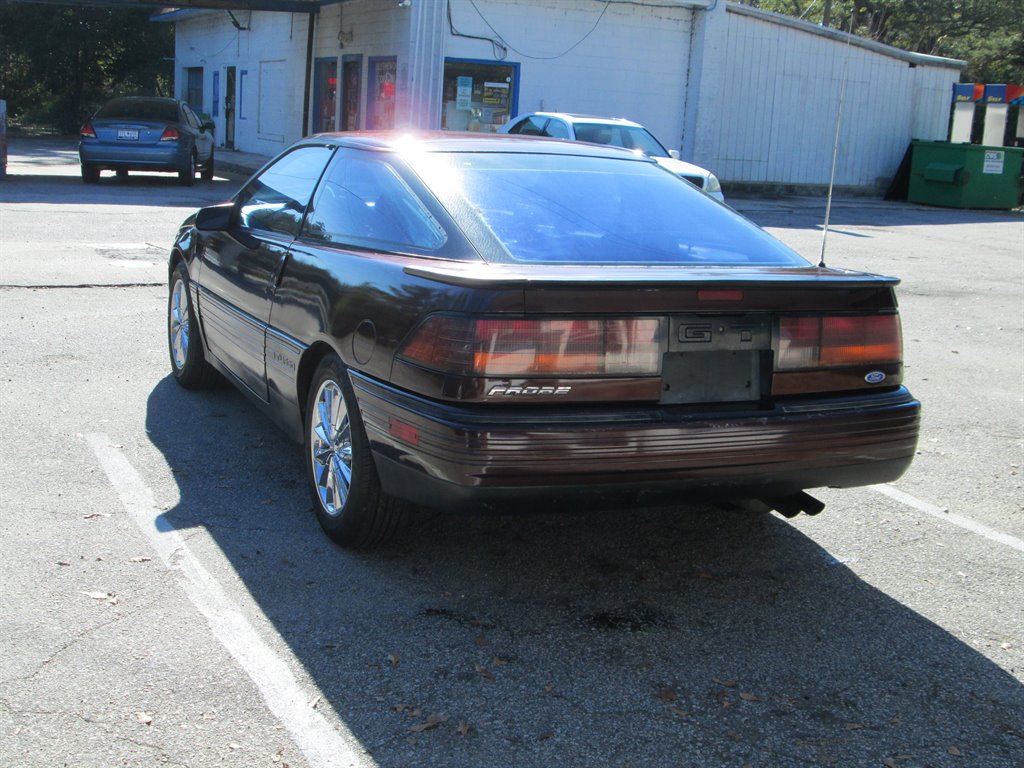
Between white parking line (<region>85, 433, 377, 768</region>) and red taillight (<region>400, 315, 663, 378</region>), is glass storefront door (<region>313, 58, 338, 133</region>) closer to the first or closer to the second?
white parking line (<region>85, 433, 377, 768</region>)

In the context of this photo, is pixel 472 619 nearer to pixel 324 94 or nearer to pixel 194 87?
pixel 324 94

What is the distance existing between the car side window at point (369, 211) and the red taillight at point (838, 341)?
125 centimetres

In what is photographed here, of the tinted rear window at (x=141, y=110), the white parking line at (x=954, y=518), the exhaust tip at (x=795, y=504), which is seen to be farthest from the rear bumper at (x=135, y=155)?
the exhaust tip at (x=795, y=504)

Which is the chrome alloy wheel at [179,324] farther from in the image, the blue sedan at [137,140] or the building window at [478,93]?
the building window at [478,93]

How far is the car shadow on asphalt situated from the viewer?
10.2 ft

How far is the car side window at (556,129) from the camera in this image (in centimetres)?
1700

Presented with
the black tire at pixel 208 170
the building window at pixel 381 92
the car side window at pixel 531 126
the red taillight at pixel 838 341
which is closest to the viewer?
the red taillight at pixel 838 341

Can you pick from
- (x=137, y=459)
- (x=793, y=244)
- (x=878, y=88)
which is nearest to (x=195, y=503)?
(x=137, y=459)

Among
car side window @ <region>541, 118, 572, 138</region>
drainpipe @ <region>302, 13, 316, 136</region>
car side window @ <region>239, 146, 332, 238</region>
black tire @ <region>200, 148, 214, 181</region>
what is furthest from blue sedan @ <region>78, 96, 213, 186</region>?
car side window @ <region>239, 146, 332, 238</region>

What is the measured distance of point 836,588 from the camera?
422 cm

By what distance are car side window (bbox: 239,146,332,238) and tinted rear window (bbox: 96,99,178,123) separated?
51.2ft

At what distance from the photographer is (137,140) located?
20016 millimetres

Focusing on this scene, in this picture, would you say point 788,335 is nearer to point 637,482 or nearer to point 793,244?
point 637,482

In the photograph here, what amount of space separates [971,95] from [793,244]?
13.8 metres
